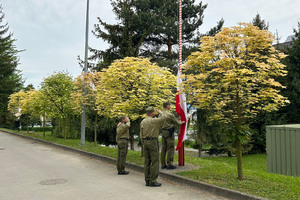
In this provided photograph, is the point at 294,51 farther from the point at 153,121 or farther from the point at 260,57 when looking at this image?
the point at 153,121

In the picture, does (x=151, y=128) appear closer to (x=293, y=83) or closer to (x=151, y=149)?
(x=151, y=149)

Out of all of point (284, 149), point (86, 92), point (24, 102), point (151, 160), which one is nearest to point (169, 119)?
point (151, 160)

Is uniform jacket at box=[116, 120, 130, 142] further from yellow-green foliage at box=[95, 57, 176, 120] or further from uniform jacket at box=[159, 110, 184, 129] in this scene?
yellow-green foliage at box=[95, 57, 176, 120]

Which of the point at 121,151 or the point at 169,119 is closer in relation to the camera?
the point at 169,119

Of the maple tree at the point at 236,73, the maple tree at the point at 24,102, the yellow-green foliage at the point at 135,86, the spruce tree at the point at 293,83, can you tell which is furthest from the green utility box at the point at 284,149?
the maple tree at the point at 24,102

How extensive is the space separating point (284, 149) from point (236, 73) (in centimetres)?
433

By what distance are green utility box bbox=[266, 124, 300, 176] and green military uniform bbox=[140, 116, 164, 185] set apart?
15.0 ft

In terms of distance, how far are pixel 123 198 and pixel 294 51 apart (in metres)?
16.6

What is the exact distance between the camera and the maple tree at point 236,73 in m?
6.19

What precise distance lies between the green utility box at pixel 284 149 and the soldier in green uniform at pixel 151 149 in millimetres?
4578

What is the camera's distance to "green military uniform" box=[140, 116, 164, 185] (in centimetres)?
664

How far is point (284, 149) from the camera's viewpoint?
8758mm

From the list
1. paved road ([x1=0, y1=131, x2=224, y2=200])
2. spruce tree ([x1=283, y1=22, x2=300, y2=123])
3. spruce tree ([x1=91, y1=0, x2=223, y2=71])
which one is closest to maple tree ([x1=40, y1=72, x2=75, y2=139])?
spruce tree ([x1=91, y1=0, x2=223, y2=71])

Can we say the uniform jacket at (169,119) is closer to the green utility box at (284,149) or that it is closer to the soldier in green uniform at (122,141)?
the soldier in green uniform at (122,141)
